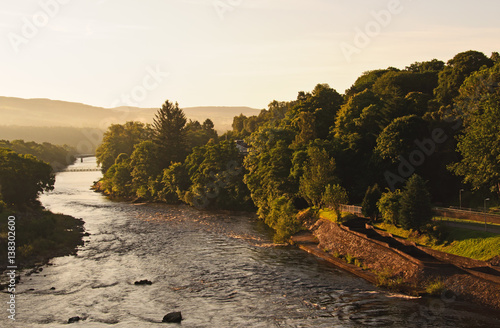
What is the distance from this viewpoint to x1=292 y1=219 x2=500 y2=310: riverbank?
38656 mm

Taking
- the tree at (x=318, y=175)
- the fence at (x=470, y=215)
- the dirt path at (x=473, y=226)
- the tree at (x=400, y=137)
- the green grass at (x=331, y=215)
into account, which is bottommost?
the green grass at (x=331, y=215)

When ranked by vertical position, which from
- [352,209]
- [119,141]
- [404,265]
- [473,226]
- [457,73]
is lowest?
[404,265]

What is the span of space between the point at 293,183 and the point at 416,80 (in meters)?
51.4

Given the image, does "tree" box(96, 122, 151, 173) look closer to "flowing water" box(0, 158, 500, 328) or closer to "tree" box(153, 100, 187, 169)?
"tree" box(153, 100, 187, 169)

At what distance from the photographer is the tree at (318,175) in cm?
6969

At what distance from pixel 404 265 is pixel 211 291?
19.9m

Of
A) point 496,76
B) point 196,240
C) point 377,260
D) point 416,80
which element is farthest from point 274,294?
point 416,80

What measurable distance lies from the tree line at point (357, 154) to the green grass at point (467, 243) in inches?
182

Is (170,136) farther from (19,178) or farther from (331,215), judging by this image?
(331,215)

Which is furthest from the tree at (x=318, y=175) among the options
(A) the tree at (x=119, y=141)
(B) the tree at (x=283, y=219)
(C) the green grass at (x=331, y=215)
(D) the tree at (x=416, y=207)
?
(A) the tree at (x=119, y=141)

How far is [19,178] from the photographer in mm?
80562

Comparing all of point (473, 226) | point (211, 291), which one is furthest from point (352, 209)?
point (211, 291)

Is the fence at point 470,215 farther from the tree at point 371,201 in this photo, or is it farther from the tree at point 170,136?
the tree at point 170,136

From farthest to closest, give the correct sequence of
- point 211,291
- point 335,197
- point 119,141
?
point 119,141
point 335,197
point 211,291
